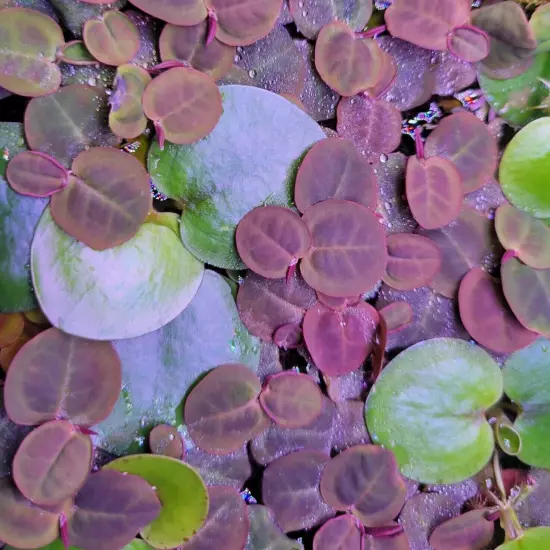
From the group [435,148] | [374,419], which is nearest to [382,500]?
[374,419]

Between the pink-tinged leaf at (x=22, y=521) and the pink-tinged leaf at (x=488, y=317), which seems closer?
the pink-tinged leaf at (x=22, y=521)

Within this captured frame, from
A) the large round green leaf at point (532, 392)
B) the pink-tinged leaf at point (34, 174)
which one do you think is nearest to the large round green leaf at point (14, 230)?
the pink-tinged leaf at point (34, 174)

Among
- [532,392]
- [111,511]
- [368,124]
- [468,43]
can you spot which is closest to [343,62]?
[368,124]

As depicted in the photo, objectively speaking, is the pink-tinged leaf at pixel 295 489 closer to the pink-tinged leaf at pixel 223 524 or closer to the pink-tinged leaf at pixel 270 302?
the pink-tinged leaf at pixel 223 524

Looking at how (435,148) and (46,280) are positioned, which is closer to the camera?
(46,280)

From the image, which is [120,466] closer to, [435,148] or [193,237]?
[193,237]
